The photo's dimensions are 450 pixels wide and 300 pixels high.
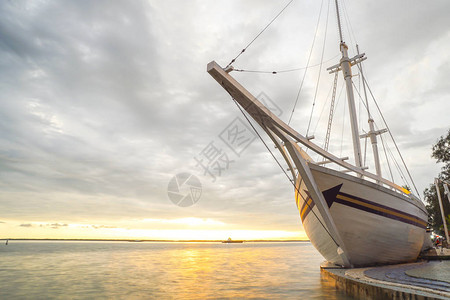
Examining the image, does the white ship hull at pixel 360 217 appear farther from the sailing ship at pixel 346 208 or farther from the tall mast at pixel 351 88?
the tall mast at pixel 351 88

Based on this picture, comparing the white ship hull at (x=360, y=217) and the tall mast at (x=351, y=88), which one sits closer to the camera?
the white ship hull at (x=360, y=217)

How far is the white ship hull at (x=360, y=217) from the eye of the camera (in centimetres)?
1167

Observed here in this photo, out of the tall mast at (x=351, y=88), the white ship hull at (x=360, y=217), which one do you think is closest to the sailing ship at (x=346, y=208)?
the white ship hull at (x=360, y=217)

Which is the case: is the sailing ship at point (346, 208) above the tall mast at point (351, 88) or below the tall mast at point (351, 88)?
below

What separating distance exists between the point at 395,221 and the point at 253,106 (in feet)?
31.0

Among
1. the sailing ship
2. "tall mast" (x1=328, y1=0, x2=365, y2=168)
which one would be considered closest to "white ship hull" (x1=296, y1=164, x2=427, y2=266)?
the sailing ship

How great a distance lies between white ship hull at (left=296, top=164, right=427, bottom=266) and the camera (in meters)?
11.7

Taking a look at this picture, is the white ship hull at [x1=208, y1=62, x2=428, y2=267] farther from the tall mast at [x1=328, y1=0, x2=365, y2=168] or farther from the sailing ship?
the tall mast at [x1=328, y1=0, x2=365, y2=168]

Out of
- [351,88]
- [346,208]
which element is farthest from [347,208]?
[351,88]

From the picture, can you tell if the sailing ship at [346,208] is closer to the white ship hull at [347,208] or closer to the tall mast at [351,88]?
the white ship hull at [347,208]

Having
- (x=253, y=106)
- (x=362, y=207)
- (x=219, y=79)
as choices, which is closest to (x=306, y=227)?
(x=362, y=207)

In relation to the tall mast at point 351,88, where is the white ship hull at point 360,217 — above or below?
below

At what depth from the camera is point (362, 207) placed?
11.7 metres

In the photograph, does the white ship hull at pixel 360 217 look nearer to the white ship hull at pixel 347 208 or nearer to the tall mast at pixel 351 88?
the white ship hull at pixel 347 208
